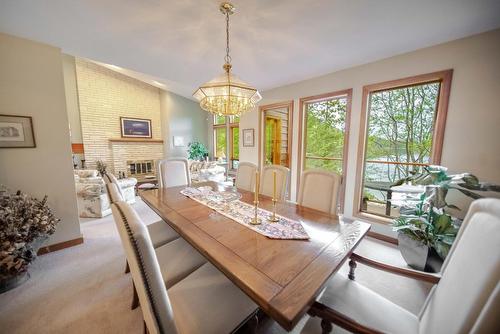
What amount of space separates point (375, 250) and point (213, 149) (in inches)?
253

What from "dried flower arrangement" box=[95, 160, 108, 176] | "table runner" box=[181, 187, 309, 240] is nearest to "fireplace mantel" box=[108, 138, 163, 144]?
"dried flower arrangement" box=[95, 160, 108, 176]

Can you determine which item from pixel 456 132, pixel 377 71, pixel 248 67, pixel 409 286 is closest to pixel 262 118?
pixel 248 67

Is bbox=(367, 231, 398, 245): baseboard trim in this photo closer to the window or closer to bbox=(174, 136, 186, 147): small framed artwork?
the window

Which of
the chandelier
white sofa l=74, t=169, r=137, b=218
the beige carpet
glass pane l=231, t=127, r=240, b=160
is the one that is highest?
the chandelier

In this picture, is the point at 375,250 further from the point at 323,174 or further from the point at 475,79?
the point at 475,79

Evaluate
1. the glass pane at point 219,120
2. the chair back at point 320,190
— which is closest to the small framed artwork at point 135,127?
the glass pane at point 219,120

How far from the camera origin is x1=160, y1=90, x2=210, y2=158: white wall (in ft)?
21.9

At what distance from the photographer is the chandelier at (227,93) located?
1652 mm

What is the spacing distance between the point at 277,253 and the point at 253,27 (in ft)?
6.93

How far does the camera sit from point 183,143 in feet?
23.2

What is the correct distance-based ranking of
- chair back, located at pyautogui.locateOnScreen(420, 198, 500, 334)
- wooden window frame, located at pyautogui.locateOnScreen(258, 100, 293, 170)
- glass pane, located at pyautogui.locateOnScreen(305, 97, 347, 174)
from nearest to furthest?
chair back, located at pyautogui.locateOnScreen(420, 198, 500, 334)
glass pane, located at pyautogui.locateOnScreen(305, 97, 347, 174)
wooden window frame, located at pyautogui.locateOnScreen(258, 100, 293, 170)

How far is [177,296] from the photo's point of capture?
1012 mm

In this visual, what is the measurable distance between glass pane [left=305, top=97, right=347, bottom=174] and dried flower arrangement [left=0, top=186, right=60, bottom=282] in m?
3.65

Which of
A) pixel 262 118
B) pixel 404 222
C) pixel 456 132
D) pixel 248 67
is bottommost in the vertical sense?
pixel 404 222
